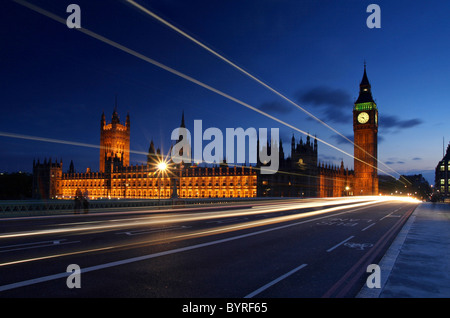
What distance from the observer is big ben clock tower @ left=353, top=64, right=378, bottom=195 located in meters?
153

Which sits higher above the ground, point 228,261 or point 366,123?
point 366,123

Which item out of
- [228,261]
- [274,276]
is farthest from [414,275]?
[228,261]

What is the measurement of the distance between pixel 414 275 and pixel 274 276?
3527mm

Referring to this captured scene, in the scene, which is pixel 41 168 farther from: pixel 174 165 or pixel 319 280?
pixel 319 280

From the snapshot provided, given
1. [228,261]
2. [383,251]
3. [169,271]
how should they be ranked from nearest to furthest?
[169,271]
[228,261]
[383,251]

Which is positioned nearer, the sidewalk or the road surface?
the sidewalk

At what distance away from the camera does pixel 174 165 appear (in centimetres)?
14012

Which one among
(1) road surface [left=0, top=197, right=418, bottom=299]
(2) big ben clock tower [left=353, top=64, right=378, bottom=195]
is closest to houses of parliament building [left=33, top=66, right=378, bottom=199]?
(2) big ben clock tower [left=353, top=64, right=378, bottom=195]

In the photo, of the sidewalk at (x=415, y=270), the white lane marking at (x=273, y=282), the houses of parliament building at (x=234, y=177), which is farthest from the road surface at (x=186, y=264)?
the houses of parliament building at (x=234, y=177)

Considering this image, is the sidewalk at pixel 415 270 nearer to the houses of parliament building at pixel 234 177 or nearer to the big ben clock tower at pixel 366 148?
Answer: the houses of parliament building at pixel 234 177

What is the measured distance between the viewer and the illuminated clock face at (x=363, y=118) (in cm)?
15860

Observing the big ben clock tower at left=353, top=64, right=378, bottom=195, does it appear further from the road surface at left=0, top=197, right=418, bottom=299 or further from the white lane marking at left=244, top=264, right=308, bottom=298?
the white lane marking at left=244, top=264, right=308, bottom=298

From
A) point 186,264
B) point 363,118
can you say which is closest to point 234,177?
point 363,118

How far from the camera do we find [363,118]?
159500 millimetres
